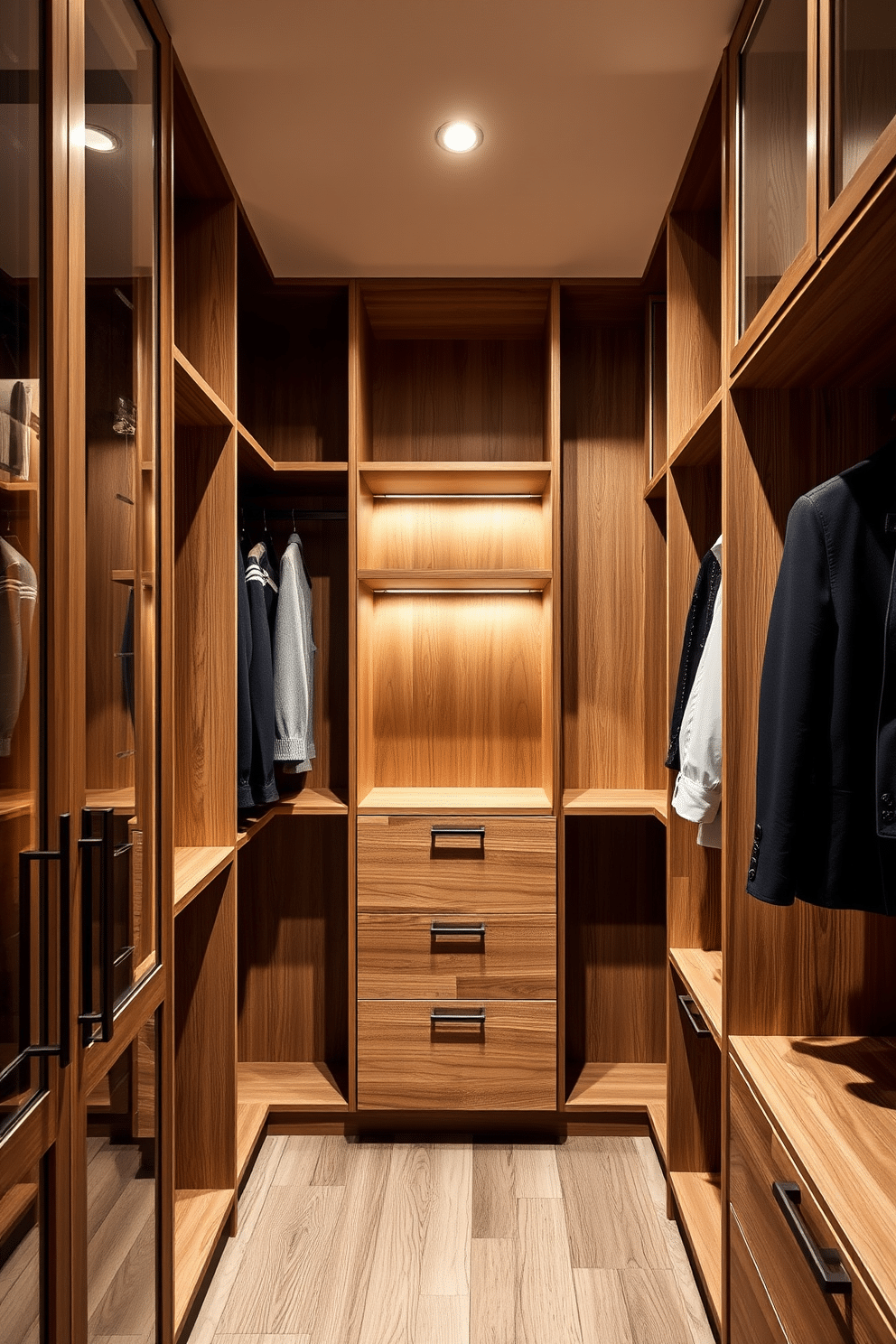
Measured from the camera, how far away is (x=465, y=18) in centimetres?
164

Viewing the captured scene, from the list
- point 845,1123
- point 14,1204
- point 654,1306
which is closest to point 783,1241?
point 845,1123

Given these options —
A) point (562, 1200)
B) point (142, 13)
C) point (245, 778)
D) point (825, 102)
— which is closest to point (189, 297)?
point (142, 13)

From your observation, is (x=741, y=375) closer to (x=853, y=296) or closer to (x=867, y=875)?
(x=853, y=296)

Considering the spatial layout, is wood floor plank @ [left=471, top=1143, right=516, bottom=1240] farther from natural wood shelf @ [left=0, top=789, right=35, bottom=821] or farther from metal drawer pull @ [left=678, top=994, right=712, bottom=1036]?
A: natural wood shelf @ [left=0, top=789, right=35, bottom=821]

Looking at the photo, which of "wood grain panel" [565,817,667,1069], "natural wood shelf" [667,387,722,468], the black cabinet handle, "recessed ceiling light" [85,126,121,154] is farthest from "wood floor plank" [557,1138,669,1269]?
"recessed ceiling light" [85,126,121,154]

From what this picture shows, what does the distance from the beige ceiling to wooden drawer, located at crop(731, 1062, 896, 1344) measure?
1928 millimetres

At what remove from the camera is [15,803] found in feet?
3.54

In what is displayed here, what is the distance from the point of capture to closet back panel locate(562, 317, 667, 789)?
2959mm

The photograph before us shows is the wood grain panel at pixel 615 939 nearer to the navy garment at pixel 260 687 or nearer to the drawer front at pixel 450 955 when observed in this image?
the drawer front at pixel 450 955

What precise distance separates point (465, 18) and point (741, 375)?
84cm

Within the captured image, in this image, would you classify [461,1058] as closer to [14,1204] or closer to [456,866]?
[456,866]

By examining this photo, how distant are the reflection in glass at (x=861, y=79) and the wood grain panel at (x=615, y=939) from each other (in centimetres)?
216

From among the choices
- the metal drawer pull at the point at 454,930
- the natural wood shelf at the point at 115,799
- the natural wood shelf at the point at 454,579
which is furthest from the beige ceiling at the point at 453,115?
the metal drawer pull at the point at 454,930

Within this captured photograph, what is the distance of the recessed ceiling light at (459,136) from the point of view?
195cm
